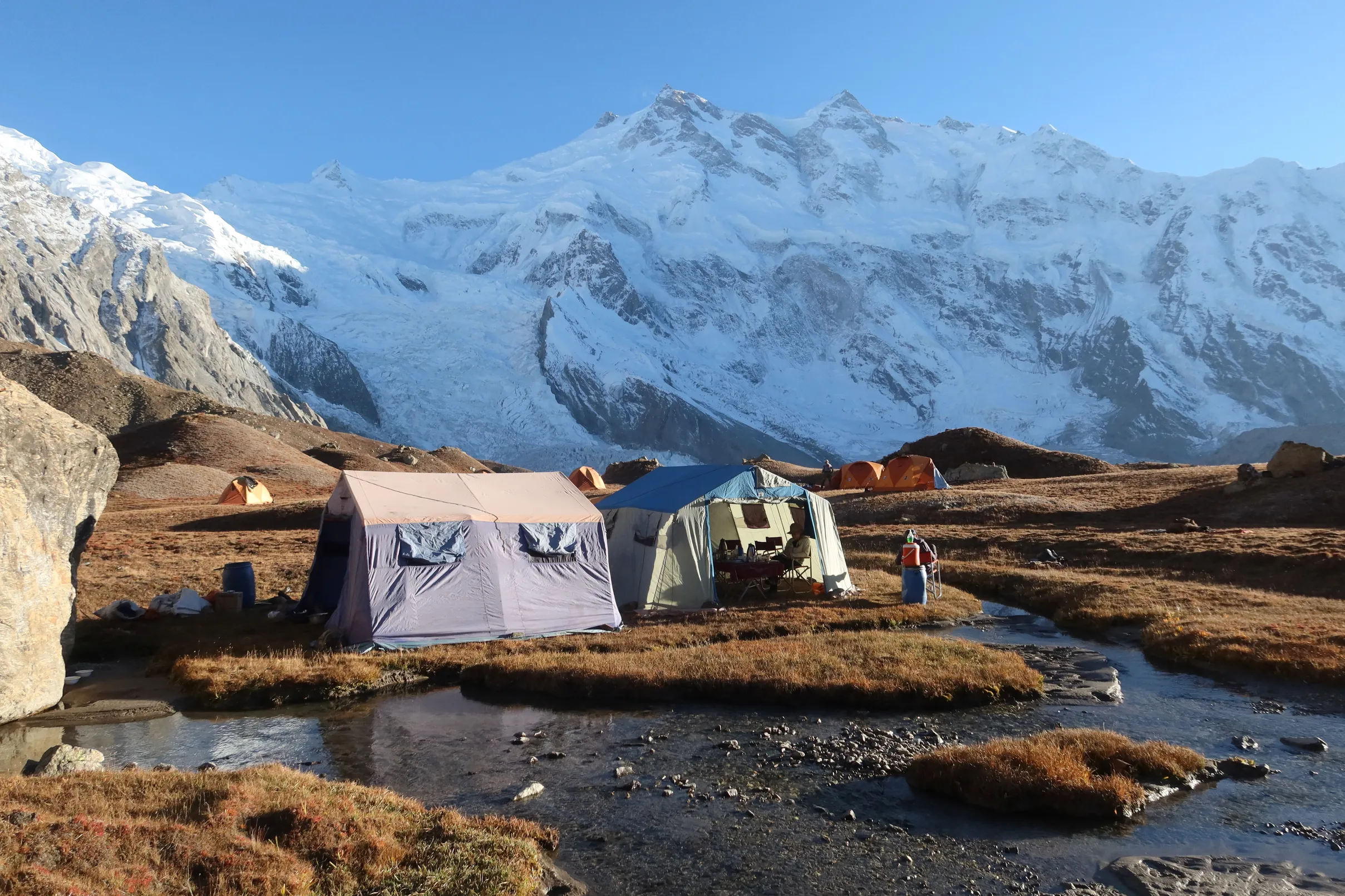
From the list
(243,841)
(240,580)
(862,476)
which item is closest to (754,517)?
(240,580)

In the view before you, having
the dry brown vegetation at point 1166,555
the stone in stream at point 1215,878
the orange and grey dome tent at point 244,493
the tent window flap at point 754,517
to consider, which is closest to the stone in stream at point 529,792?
the stone in stream at point 1215,878

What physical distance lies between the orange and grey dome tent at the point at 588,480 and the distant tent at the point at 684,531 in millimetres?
42481

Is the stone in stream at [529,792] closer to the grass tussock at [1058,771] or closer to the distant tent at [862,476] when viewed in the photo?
the grass tussock at [1058,771]

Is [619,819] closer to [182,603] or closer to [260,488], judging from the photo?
[182,603]

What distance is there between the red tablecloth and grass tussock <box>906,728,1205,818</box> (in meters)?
→ 10.6

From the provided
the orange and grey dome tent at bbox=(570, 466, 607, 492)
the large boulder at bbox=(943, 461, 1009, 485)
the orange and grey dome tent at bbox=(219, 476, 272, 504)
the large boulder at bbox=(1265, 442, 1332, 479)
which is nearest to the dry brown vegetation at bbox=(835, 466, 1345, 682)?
the large boulder at bbox=(1265, 442, 1332, 479)

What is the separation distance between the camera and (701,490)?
19.7 m

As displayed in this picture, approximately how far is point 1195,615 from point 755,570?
9134 millimetres

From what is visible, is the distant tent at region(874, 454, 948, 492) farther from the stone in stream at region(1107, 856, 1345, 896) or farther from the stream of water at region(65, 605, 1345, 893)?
the stone in stream at region(1107, 856, 1345, 896)

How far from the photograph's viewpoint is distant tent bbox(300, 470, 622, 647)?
15.9 meters

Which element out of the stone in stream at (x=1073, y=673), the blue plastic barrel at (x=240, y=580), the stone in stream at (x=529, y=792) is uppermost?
the blue plastic barrel at (x=240, y=580)

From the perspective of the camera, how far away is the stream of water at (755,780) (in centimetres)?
779

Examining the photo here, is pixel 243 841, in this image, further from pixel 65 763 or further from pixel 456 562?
pixel 456 562

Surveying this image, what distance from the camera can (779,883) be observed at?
7.42m
